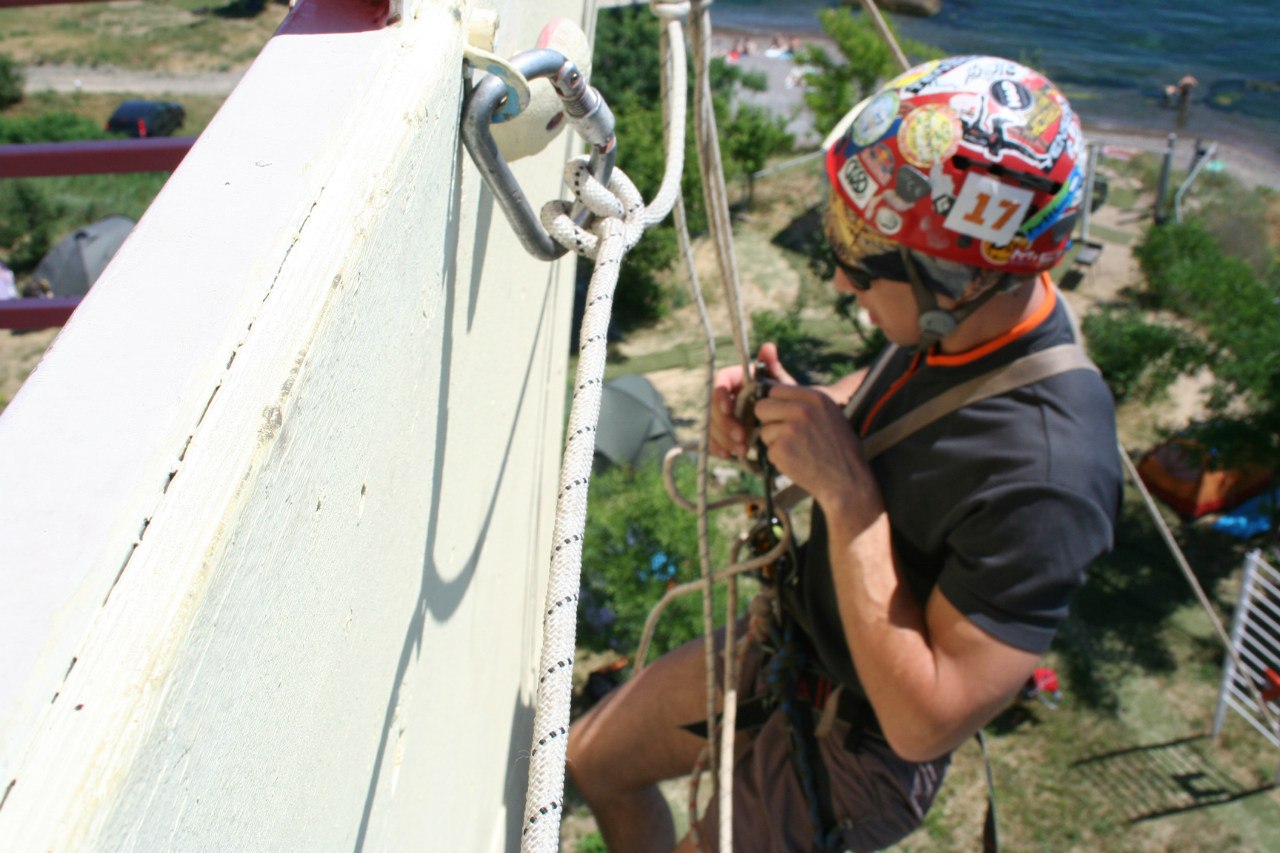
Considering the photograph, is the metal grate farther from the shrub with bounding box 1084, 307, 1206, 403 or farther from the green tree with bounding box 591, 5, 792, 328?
the green tree with bounding box 591, 5, 792, 328

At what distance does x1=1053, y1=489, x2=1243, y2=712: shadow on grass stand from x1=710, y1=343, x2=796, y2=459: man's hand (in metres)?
4.62

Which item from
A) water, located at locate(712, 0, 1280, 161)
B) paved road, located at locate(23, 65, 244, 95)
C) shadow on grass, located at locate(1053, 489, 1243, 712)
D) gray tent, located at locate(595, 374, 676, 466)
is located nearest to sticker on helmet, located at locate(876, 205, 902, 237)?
shadow on grass, located at locate(1053, 489, 1243, 712)

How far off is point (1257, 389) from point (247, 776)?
24.2 feet

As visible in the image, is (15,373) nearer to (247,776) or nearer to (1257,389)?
(1257,389)

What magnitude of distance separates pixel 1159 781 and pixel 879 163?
4.75 m

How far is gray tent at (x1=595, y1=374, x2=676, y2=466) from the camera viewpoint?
830 centimetres

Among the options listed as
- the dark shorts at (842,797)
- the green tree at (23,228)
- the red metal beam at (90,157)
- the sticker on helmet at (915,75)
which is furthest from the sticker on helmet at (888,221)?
the green tree at (23,228)

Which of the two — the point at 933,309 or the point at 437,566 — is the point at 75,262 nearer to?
the point at 933,309

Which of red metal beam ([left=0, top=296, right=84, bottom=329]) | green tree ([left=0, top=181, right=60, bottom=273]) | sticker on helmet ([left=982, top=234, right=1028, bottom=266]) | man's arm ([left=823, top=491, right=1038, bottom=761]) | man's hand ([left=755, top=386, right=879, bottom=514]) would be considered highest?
sticker on helmet ([left=982, top=234, right=1028, bottom=266])

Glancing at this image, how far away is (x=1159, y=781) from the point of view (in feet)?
16.8

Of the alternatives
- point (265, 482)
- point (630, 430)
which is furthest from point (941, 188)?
point (630, 430)

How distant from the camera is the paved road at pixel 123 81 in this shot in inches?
946

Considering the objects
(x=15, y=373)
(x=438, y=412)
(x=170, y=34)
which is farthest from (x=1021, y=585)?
(x=170, y=34)

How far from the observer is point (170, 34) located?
1117 inches
